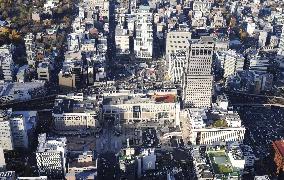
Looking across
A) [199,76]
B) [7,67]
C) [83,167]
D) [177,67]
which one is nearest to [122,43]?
[177,67]

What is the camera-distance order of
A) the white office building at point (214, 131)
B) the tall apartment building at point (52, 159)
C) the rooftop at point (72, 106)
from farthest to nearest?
1. the rooftop at point (72, 106)
2. the white office building at point (214, 131)
3. the tall apartment building at point (52, 159)

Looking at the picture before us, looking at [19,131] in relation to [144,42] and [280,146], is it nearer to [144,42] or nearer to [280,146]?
[280,146]

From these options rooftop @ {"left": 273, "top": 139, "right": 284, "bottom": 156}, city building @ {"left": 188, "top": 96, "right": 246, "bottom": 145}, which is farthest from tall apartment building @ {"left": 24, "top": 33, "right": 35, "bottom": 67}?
rooftop @ {"left": 273, "top": 139, "right": 284, "bottom": 156}

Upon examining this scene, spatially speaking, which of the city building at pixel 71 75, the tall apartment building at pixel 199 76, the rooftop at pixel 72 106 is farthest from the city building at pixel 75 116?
the tall apartment building at pixel 199 76

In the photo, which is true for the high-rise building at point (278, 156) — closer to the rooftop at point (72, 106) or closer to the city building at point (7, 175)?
the rooftop at point (72, 106)

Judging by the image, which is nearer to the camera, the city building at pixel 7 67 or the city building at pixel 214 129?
the city building at pixel 214 129

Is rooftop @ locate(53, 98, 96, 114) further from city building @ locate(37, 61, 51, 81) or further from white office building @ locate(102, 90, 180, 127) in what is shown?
city building @ locate(37, 61, 51, 81)

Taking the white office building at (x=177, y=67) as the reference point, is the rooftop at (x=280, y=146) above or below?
below
